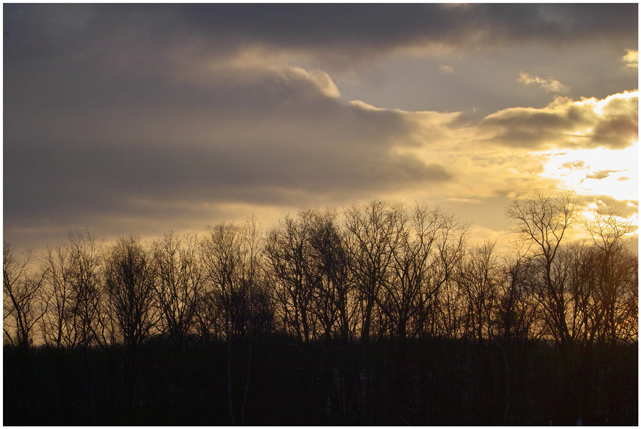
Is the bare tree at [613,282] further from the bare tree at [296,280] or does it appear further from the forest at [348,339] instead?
the bare tree at [296,280]

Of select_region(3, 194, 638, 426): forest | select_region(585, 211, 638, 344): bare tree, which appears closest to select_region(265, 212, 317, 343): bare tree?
select_region(3, 194, 638, 426): forest

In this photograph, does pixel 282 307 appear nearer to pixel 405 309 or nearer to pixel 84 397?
pixel 405 309

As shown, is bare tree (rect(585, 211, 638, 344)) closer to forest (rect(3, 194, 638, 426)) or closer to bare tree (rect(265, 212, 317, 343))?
forest (rect(3, 194, 638, 426))

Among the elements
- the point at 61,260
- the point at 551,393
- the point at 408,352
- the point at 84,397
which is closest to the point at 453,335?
the point at 408,352

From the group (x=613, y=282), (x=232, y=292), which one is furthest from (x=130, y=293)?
(x=613, y=282)

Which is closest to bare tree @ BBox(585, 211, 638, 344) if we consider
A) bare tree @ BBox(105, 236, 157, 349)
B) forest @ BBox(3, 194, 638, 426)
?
forest @ BBox(3, 194, 638, 426)

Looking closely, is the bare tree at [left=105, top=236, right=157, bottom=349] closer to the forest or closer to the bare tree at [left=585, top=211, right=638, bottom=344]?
the forest

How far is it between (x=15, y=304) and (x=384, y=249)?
3584 centimetres

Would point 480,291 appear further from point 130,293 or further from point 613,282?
point 130,293

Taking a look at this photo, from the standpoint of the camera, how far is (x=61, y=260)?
70.4 metres

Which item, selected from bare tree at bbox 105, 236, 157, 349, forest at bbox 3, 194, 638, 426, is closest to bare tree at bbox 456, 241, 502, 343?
forest at bbox 3, 194, 638, 426

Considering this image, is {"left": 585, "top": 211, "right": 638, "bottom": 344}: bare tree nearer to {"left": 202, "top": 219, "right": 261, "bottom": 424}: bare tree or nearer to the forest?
the forest

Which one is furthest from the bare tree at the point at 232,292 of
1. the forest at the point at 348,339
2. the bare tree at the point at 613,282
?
the bare tree at the point at 613,282

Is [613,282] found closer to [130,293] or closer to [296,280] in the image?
[296,280]
